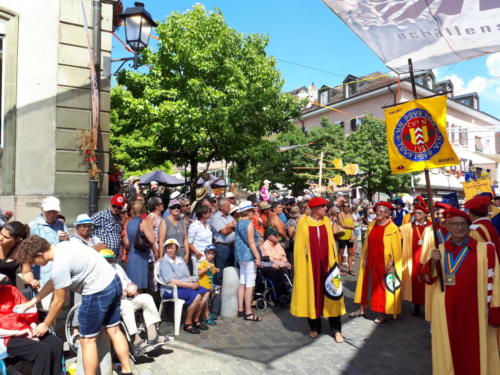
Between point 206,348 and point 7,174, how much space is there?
553cm

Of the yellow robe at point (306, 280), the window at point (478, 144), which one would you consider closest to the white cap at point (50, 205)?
the yellow robe at point (306, 280)

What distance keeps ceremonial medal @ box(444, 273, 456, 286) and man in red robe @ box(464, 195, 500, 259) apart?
1122mm

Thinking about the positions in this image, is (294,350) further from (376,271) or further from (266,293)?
(266,293)

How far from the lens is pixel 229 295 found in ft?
22.0

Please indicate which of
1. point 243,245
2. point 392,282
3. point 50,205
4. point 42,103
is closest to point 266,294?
point 243,245

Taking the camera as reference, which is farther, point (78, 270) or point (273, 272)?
point (273, 272)

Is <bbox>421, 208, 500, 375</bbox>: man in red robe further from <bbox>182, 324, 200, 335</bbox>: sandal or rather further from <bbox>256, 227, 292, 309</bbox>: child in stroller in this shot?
<bbox>256, 227, 292, 309</bbox>: child in stroller

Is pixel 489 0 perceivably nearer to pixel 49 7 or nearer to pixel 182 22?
pixel 49 7

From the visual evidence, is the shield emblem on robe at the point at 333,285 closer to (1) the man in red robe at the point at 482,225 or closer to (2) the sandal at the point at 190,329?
(1) the man in red robe at the point at 482,225

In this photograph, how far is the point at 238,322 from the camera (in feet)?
21.2

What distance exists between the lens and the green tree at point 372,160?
91.0 feet

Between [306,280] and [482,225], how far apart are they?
230 cm

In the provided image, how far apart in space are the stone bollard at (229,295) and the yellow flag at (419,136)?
3.40 metres

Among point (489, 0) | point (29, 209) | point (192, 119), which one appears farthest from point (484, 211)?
point (192, 119)
